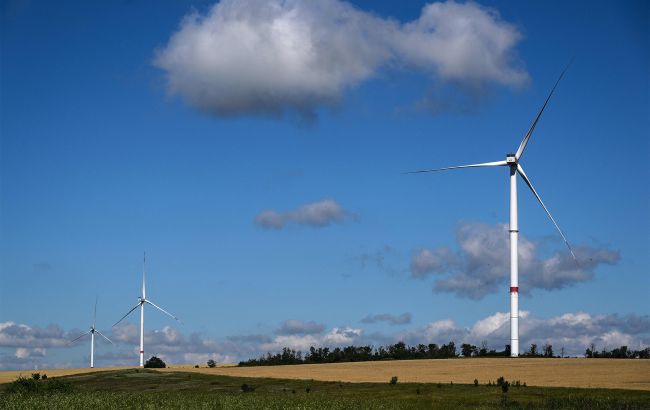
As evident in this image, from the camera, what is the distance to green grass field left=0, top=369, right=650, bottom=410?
6662 centimetres

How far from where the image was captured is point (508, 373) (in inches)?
3868

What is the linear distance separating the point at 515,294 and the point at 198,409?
6588 centimetres

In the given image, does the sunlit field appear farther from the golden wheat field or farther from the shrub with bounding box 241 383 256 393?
the golden wheat field

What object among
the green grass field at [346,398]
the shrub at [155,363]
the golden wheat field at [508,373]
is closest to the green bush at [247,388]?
the green grass field at [346,398]

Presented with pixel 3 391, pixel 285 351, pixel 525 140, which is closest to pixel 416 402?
pixel 3 391

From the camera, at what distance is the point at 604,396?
6812 cm

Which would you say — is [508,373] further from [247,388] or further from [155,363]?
[155,363]

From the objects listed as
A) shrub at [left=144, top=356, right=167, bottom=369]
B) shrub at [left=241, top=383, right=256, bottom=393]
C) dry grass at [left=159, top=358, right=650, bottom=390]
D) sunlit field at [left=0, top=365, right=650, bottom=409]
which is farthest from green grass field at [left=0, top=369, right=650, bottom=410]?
shrub at [left=144, top=356, right=167, bottom=369]

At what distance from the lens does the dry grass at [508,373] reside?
84000 millimetres

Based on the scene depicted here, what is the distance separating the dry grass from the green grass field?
6.48m

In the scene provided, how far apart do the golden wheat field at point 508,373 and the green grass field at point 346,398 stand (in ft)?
21.5

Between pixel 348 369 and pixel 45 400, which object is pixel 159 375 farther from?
pixel 45 400

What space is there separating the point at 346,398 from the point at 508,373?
97.4ft

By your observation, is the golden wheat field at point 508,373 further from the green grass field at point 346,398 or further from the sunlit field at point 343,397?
the green grass field at point 346,398
